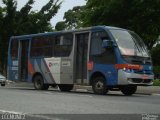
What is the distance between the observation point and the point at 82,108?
14.3 metres

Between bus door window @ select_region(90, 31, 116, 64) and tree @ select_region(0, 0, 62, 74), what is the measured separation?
946 inches

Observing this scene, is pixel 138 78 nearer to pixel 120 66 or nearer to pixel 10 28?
pixel 120 66

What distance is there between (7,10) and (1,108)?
34432 millimetres

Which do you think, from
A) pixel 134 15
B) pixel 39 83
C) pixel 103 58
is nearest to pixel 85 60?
pixel 103 58

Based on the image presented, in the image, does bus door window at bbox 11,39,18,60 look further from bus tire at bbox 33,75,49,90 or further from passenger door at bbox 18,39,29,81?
bus tire at bbox 33,75,49,90

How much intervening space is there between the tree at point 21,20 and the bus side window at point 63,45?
21.1 metres

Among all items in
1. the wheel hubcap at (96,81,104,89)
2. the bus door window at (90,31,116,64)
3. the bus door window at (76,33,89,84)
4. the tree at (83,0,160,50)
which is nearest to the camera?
the bus door window at (90,31,116,64)

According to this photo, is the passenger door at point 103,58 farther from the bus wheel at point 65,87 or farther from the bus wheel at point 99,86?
the bus wheel at point 65,87

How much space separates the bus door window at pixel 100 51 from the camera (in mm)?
22109

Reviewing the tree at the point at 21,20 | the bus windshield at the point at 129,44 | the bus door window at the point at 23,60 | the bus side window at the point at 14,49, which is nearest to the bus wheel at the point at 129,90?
the bus windshield at the point at 129,44

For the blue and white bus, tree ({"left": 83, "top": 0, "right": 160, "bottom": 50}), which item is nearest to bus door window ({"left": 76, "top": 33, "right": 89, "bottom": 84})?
the blue and white bus

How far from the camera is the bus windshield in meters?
22.0

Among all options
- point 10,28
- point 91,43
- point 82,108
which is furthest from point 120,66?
point 10,28

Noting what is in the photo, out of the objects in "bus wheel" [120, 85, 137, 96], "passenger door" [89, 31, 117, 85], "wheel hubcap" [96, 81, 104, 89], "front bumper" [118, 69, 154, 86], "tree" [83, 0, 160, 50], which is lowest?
"bus wheel" [120, 85, 137, 96]
